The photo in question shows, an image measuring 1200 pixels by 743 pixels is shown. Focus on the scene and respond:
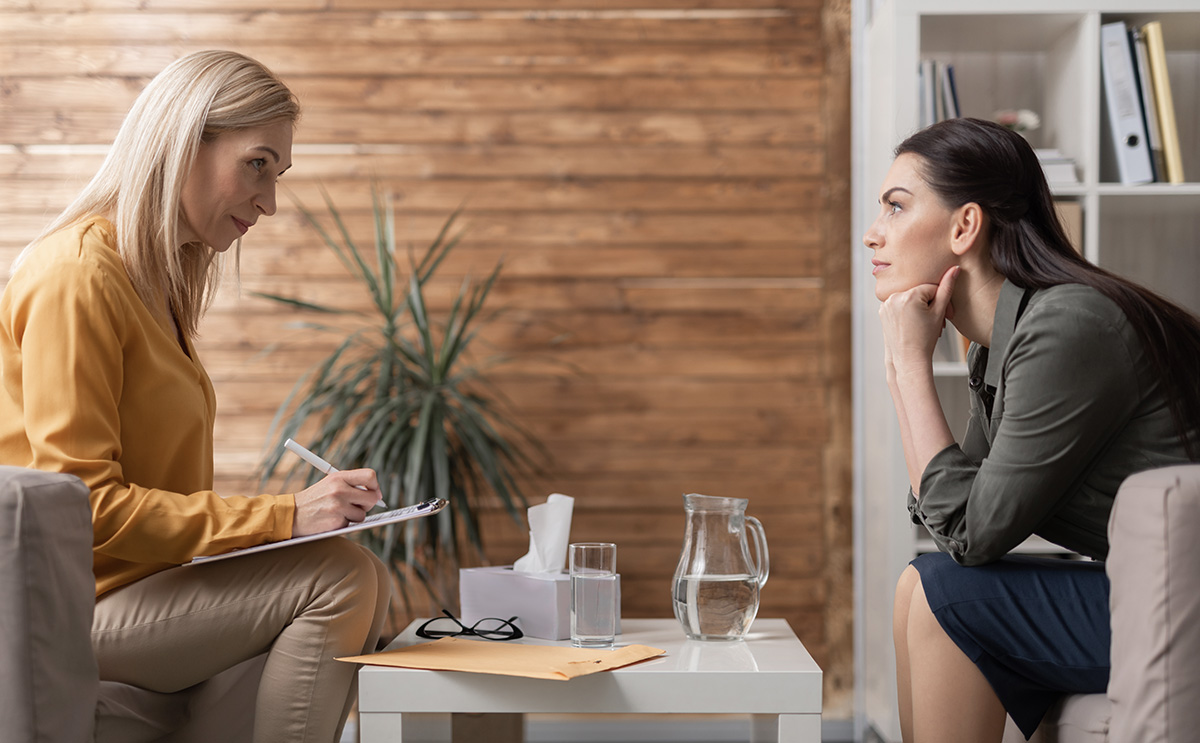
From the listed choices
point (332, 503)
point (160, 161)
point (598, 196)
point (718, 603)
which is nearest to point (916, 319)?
point (718, 603)

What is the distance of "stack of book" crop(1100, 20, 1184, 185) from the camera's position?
239 cm

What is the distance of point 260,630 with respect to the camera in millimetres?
1397

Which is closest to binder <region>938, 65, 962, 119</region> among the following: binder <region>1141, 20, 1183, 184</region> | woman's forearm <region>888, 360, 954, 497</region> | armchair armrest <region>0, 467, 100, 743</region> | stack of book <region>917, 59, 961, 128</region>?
stack of book <region>917, 59, 961, 128</region>

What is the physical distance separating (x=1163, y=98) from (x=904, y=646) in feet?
5.36

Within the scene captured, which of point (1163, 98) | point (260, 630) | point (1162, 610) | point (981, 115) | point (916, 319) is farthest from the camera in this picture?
point (981, 115)

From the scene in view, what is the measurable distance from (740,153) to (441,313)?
3.14ft

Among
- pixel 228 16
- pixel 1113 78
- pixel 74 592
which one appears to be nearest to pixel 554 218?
pixel 228 16

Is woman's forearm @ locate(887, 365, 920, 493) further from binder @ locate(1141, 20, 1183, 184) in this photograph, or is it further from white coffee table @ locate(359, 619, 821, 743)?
binder @ locate(1141, 20, 1183, 184)

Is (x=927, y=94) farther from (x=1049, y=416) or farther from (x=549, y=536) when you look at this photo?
(x=549, y=536)

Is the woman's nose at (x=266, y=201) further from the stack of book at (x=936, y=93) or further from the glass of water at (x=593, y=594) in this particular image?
the stack of book at (x=936, y=93)

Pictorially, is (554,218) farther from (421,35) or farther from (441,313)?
(421,35)

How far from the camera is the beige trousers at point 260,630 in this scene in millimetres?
1365

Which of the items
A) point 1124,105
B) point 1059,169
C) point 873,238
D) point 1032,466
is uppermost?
point 1124,105

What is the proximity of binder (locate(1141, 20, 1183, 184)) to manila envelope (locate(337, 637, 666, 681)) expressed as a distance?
1842 millimetres
